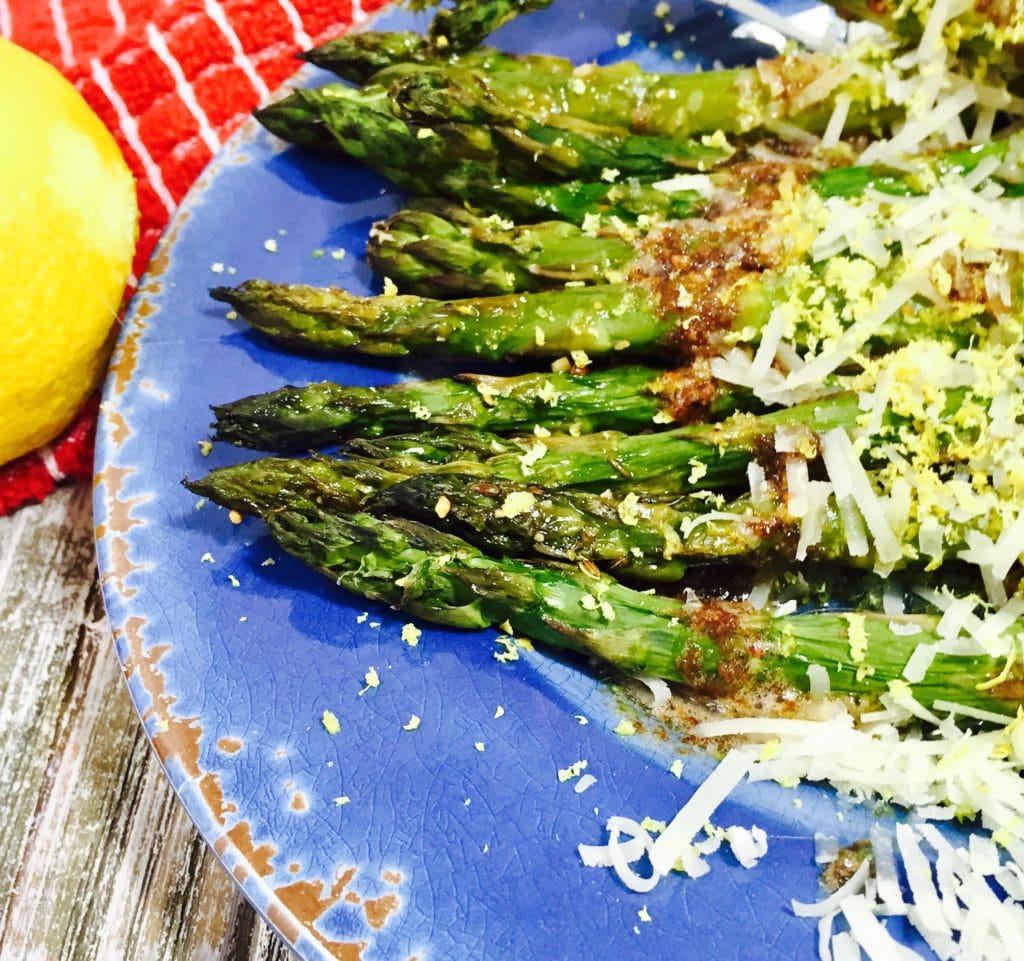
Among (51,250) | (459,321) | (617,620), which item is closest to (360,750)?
(617,620)

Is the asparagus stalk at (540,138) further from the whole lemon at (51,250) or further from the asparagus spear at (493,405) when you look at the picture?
the whole lemon at (51,250)

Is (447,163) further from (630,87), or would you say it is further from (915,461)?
(915,461)

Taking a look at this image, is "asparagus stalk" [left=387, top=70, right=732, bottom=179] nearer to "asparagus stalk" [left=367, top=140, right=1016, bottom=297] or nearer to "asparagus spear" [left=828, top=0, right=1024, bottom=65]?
"asparagus stalk" [left=367, top=140, right=1016, bottom=297]

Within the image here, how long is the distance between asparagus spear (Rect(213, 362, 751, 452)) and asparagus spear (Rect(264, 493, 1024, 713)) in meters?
0.33

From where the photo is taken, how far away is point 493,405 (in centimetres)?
244

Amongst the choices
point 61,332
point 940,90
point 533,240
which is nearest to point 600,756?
point 533,240

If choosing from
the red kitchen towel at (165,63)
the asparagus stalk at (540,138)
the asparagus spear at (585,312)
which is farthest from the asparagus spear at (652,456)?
the red kitchen towel at (165,63)

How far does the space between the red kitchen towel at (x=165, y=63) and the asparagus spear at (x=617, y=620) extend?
1464mm

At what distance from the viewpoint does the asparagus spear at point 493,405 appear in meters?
2.41

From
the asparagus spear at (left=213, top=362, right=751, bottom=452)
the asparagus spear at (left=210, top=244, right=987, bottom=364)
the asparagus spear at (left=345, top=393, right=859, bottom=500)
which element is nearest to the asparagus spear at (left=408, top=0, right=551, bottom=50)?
the asparagus spear at (left=210, top=244, right=987, bottom=364)

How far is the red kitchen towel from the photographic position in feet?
10.2

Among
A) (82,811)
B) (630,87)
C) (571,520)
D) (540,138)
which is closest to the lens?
(571,520)

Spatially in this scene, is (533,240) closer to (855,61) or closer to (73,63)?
(855,61)

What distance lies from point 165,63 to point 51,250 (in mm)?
1099
